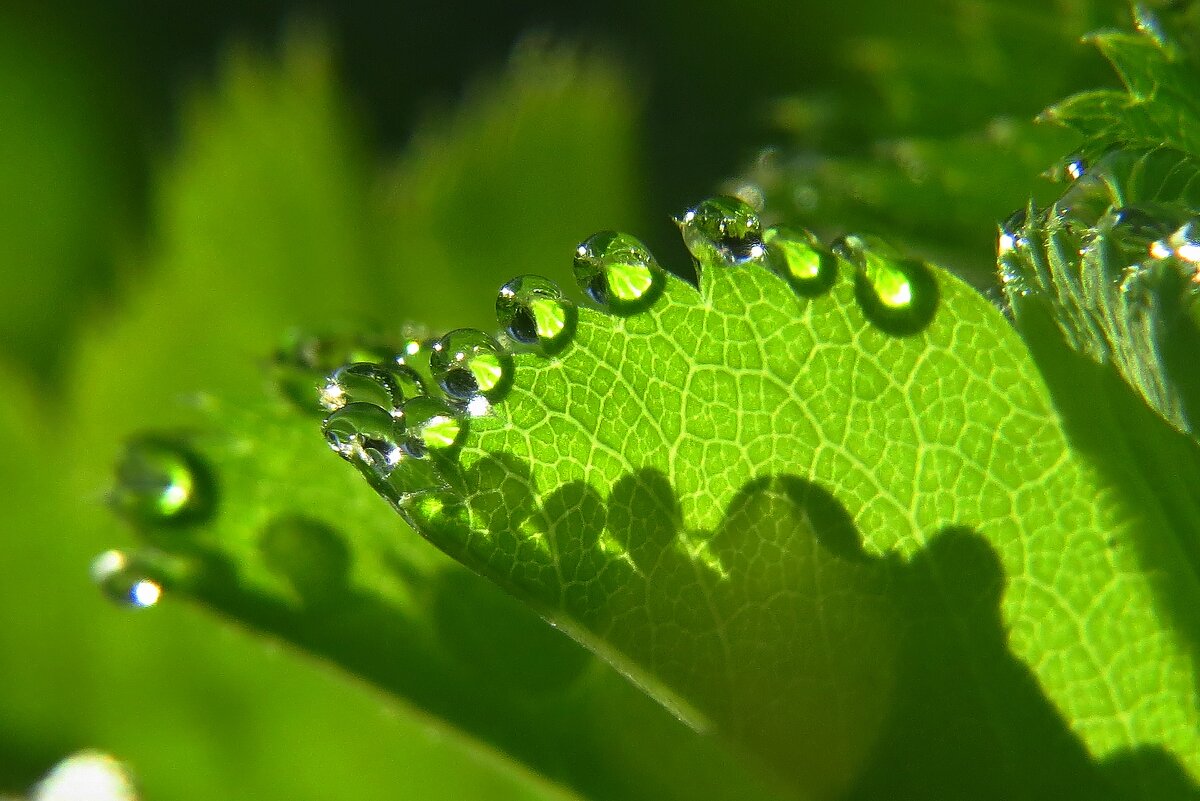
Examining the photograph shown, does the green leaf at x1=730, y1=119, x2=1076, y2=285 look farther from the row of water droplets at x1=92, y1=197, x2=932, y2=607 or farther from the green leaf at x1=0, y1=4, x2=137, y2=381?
the green leaf at x1=0, y1=4, x2=137, y2=381

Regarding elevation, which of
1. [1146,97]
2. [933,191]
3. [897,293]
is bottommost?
[897,293]

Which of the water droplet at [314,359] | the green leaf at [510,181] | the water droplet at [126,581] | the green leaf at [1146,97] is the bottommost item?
the water droplet at [126,581]

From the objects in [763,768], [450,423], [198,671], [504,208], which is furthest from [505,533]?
[504,208]

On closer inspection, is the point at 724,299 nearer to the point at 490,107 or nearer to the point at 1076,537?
the point at 1076,537

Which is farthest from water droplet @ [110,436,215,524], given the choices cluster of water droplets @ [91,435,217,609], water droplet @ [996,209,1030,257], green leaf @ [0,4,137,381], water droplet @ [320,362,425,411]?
green leaf @ [0,4,137,381]

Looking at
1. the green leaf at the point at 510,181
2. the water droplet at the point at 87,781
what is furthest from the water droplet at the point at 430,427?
the green leaf at the point at 510,181

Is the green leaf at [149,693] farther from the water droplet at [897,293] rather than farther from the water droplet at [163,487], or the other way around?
the water droplet at [897,293]

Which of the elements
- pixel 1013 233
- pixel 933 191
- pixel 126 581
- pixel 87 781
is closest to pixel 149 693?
pixel 87 781

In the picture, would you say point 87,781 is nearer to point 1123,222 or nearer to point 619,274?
point 619,274
